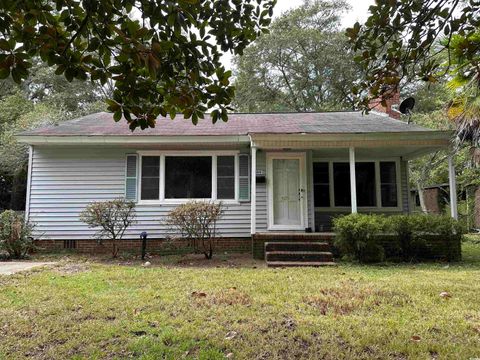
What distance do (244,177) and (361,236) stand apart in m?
3.33

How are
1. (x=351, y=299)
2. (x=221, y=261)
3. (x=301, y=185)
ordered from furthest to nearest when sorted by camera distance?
(x=301, y=185), (x=221, y=261), (x=351, y=299)

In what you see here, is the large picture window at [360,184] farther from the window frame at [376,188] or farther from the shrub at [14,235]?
the shrub at [14,235]

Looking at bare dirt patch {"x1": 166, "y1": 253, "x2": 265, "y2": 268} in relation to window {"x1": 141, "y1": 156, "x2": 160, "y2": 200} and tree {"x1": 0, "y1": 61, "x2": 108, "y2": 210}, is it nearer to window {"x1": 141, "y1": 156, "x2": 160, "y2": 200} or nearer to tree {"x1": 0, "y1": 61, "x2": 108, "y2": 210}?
window {"x1": 141, "y1": 156, "x2": 160, "y2": 200}

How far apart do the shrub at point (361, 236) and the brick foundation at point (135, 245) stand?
2.75m

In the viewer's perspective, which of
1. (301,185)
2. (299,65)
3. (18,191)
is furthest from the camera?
(299,65)

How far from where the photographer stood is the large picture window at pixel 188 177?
32.8 ft

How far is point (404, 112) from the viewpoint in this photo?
556 inches

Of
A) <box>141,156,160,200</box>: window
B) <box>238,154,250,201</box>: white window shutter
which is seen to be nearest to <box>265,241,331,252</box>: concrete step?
<box>238,154,250,201</box>: white window shutter

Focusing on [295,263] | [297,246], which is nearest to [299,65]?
[297,246]

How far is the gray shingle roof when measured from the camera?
9688 millimetres

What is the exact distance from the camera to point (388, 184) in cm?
1087

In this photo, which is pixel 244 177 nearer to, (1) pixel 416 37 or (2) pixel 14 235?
(2) pixel 14 235

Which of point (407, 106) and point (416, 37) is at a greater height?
point (407, 106)

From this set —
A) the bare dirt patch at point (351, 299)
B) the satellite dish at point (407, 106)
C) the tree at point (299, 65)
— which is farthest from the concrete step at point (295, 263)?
the tree at point (299, 65)
